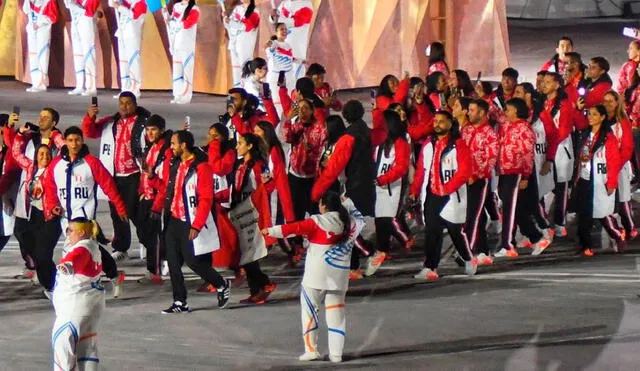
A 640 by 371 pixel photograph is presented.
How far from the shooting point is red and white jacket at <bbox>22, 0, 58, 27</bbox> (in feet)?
78.7

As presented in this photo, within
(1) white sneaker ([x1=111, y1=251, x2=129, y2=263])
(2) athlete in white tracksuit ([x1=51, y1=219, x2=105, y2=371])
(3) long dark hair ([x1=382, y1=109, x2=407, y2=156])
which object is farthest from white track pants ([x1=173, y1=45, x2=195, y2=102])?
(2) athlete in white tracksuit ([x1=51, y1=219, x2=105, y2=371])

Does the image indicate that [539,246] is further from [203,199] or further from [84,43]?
[84,43]

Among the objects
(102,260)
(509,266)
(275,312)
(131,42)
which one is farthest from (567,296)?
(131,42)

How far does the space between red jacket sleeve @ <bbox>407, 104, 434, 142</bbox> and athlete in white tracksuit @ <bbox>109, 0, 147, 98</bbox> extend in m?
8.30

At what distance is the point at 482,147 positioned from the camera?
46.7 feet

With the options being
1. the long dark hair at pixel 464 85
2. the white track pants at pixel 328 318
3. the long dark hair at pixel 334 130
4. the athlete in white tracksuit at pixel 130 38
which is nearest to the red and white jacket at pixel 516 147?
the long dark hair at pixel 334 130

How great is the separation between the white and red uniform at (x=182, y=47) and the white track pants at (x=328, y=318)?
11.9 m

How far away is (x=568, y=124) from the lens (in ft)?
51.1

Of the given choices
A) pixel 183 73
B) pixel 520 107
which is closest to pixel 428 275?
pixel 520 107

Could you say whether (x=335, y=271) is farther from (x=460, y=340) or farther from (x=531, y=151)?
(x=531, y=151)

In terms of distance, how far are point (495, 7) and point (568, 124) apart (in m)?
9.63

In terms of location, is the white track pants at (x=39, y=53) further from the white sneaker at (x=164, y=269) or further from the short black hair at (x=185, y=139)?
the short black hair at (x=185, y=139)

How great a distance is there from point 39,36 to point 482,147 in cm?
1168

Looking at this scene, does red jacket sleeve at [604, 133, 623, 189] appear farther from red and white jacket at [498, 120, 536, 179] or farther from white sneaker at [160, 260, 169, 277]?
white sneaker at [160, 260, 169, 277]
